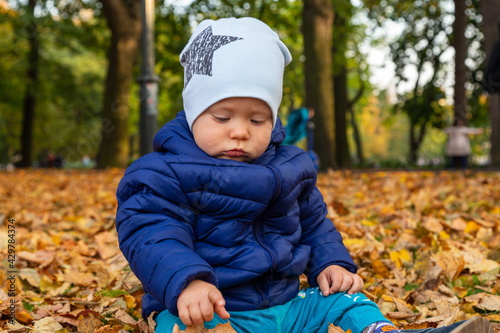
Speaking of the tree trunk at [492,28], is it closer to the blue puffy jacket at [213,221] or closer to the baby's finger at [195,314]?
the blue puffy jacket at [213,221]

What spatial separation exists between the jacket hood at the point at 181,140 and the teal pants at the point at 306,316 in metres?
0.56

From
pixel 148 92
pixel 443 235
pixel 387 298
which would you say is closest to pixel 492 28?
pixel 148 92

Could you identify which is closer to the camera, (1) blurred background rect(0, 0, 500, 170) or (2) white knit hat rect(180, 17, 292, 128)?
(2) white knit hat rect(180, 17, 292, 128)

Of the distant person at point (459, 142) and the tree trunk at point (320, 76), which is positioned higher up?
the tree trunk at point (320, 76)

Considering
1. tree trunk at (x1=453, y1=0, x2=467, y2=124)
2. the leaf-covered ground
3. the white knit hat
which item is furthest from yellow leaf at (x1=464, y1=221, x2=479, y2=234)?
tree trunk at (x1=453, y1=0, x2=467, y2=124)

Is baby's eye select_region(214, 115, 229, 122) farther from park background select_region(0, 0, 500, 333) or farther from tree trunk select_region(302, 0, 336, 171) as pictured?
tree trunk select_region(302, 0, 336, 171)

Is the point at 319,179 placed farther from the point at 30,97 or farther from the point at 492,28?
the point at 30,97

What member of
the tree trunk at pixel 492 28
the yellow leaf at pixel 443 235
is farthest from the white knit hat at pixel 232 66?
the tree trunk at pixel 492 28

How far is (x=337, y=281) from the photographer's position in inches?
77.7

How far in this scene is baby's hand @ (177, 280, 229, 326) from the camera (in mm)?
1529

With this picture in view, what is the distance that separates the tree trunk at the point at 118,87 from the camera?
13883mm

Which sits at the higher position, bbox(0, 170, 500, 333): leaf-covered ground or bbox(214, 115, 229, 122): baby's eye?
bbox(214, 115, 229, 122): baby's eye

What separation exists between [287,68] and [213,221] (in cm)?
1907

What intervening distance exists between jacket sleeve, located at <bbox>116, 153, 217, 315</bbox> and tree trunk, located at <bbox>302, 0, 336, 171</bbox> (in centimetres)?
915
